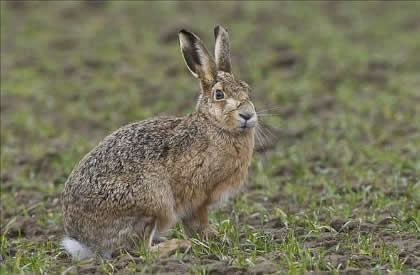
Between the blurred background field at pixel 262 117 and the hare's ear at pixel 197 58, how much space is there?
111 centimetres

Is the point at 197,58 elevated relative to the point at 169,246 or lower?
elevated

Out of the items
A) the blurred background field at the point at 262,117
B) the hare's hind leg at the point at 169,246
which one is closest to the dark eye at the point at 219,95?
the blurred background field at the point at 262,117

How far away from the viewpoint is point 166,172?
20.7ft

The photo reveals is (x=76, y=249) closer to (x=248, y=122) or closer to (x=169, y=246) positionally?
(x=169, y=246)

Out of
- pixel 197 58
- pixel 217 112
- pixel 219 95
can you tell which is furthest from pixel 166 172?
pixel 197 58

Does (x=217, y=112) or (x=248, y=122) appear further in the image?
(x=217, y=112)

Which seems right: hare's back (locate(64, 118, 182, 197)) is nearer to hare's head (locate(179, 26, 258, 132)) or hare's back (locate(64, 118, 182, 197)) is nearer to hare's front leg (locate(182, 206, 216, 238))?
hare's head (locate(179, 26, 258, 132))

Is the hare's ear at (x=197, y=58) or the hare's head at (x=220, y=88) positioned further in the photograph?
the hare's ear at (x=197, y=58)

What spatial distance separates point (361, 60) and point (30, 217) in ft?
21.5

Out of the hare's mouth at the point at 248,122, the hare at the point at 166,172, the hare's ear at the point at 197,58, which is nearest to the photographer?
the hare at the point at 166,172

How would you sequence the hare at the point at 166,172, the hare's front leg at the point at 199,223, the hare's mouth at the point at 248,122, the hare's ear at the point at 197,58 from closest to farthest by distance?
the hare at the point at 166,172 → the hare's mouth at the point at 248,122 → the hare's front leg at the point at 199,223 → the hare's ear at the point at 197,58

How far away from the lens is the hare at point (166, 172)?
6137mm

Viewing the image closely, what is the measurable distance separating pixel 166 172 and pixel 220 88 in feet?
2.41

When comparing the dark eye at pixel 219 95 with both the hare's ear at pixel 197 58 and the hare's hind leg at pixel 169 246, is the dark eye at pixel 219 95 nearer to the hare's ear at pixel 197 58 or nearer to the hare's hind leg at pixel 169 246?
the hare's ear at pixel 197 58
